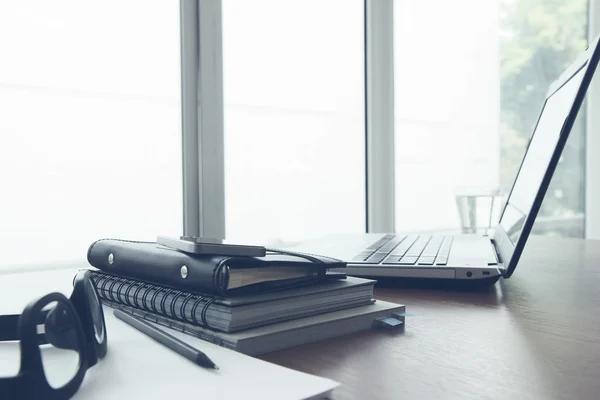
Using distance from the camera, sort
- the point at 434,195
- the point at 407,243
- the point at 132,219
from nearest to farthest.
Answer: the point at 407,243, the point at 132,219, the point at 434,195

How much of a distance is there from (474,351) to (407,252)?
1.55 ft

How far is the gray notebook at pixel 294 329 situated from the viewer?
1.61 feet

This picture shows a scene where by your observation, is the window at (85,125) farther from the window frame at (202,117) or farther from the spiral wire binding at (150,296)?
the spiral wire binding at (150,296)

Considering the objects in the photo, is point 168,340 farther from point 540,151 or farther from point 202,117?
point 202,117

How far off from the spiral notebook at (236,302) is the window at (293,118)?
3.26 feet

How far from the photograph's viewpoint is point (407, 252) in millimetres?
982

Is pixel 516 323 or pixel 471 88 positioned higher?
pixel 471 88

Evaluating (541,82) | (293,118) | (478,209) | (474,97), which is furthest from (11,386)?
(541,82)

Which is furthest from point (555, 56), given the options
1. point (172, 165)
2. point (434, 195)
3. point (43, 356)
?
point (43, 356)

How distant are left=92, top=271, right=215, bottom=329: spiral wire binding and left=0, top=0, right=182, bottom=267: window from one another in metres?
0.67

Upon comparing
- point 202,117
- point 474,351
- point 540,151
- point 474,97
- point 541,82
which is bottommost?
point 474,351

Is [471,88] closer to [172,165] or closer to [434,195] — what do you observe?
[434,195]

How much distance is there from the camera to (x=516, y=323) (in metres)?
0.62

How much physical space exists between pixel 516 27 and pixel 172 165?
187 centimetres
